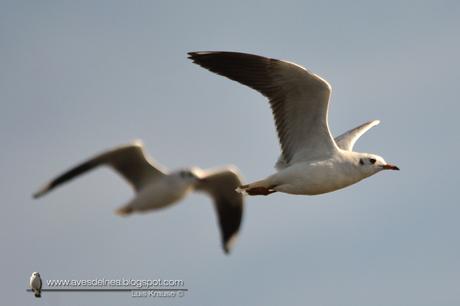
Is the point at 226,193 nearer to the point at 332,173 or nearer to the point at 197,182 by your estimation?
the point at 197,182

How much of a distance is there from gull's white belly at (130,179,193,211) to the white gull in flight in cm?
115

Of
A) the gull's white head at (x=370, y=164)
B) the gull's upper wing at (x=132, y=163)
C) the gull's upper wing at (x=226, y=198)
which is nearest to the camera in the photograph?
the gull's white head at (x=370, y=164)

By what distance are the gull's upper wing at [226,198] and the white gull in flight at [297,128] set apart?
9.55 feet

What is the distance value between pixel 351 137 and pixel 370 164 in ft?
6.63

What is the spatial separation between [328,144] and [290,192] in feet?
3.12

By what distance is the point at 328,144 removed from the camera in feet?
58.8

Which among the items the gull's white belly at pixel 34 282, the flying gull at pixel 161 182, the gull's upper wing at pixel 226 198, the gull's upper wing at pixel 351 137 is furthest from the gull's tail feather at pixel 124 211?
the gull's upper wing at pixel 351 137

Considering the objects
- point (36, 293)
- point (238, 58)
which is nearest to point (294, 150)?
point (238, 58)

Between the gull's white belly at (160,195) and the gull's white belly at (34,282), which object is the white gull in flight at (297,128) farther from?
the gull's white belly at (34,282)

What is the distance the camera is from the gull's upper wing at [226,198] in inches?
833

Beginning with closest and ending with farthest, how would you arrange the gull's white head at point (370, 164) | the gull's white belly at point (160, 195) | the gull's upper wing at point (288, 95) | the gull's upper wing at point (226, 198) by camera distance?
the gull's upper wing at point (288, 95) < the gull's white head at point (370, 164) < the gull's white belly at point (160, 195) < the gull's upper wing at point (226, 198)

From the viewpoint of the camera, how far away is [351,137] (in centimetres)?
2006

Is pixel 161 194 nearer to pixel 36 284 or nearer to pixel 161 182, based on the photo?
pixel 161 182

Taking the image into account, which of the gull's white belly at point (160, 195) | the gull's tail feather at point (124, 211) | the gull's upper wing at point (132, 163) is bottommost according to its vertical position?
the gull's tail feather at point (124, 211)
